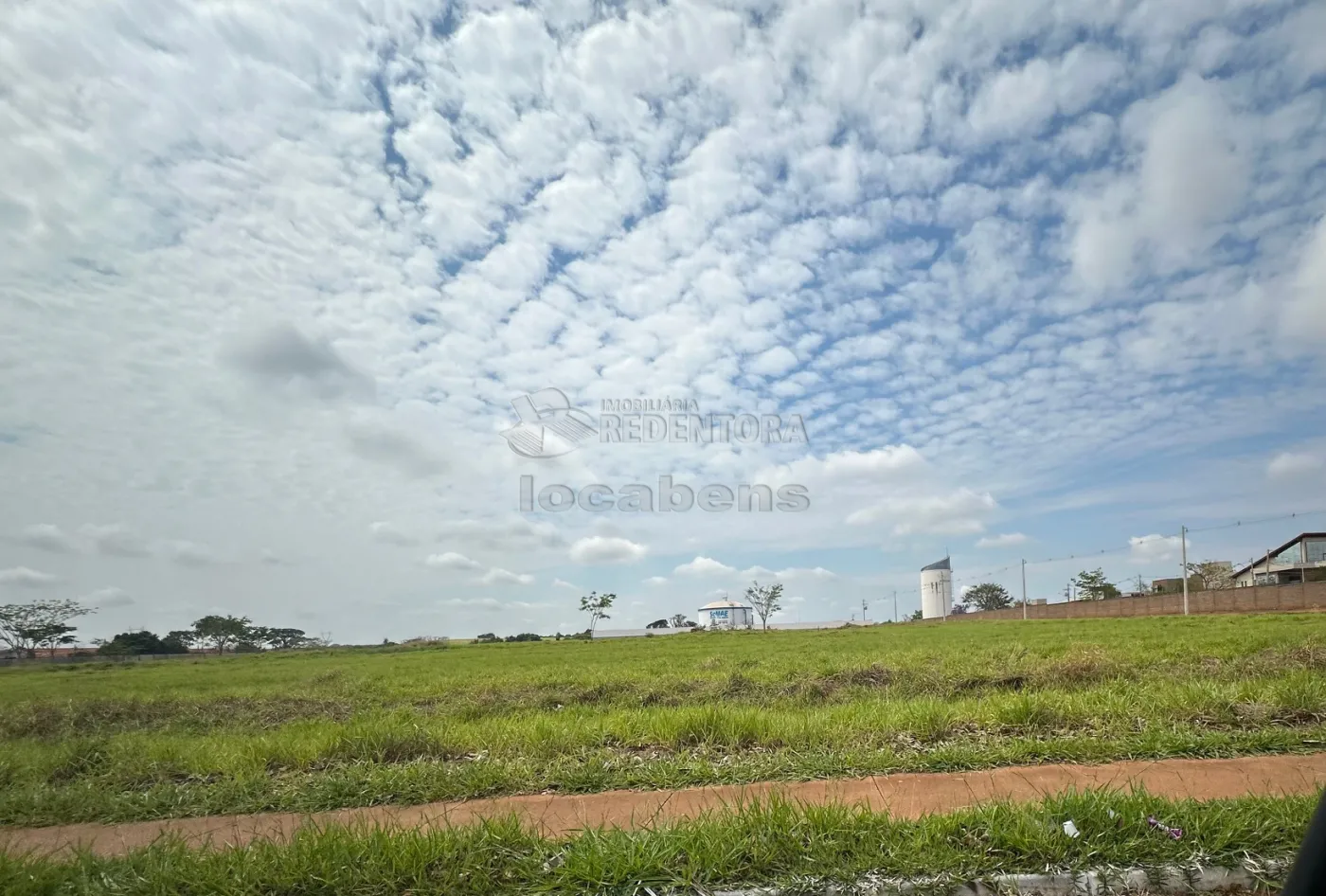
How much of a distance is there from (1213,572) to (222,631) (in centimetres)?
8145

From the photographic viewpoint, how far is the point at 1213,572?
72.1 metres

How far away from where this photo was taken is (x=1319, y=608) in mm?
41656

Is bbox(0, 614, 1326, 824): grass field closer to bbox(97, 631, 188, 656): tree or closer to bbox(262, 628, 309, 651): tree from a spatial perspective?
bbox(97, 631, 188, 656): tree

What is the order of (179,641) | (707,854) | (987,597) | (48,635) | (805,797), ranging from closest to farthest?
(707,854) → (805,797) → (48,635) → (179,641) → (987,597)

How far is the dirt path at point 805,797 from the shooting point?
224 inches

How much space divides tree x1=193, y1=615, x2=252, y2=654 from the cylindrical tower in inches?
3874

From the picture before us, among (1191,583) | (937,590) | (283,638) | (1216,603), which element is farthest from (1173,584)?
(283,638)

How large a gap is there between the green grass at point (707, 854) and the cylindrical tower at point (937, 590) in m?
116

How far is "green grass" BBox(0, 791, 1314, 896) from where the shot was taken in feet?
14.4

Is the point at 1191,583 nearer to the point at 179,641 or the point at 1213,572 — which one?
the point at 1213,572

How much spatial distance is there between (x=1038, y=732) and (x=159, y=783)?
915cm

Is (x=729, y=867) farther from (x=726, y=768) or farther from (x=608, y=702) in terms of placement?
(x=608, y=702)

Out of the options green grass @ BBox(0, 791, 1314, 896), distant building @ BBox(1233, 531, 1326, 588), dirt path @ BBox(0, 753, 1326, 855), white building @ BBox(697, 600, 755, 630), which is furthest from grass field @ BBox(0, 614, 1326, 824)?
white building @ BBox(697, 600, 755, 630)

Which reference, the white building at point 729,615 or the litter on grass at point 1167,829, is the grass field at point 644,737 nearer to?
the litter on grass at point 1167,829
